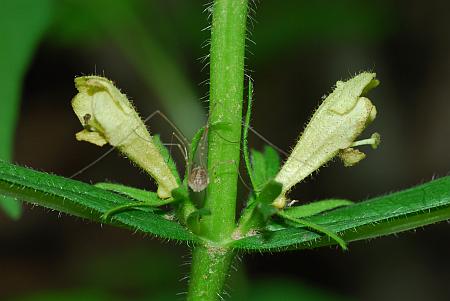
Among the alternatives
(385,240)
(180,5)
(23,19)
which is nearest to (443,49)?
(385,240)

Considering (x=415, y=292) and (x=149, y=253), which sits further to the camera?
(x=415, y=292)

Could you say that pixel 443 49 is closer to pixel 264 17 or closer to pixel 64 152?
pixel 264 17

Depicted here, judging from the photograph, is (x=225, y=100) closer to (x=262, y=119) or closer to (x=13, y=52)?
(x=13, y=52)

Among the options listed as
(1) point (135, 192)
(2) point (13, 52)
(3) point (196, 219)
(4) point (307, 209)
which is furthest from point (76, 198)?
(2) point (13, 52)

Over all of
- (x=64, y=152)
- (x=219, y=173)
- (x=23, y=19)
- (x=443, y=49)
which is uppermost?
(x=443, y=49)

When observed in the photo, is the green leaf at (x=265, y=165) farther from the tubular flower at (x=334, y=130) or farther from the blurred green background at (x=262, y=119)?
the blurred green background at (x=262, y=119)

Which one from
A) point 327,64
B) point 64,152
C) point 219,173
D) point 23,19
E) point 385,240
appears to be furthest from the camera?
point 64,152

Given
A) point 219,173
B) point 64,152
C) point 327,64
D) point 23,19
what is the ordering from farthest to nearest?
point 64,152 < point 327,64 < point 23,19 < point 219,173
